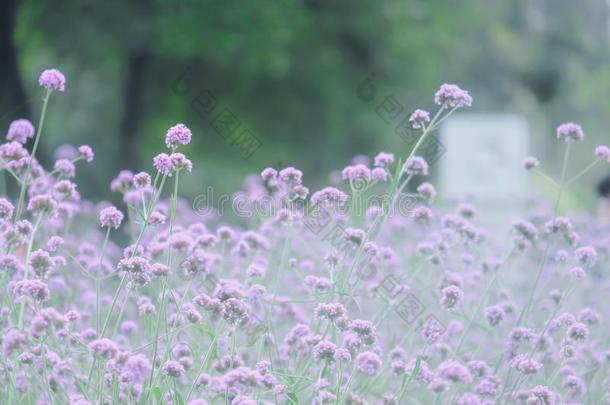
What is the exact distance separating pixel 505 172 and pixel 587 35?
75.8ft

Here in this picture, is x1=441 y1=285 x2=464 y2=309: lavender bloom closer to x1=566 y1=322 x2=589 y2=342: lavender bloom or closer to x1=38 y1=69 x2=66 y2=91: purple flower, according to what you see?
x1=566 y1=322 x2=589 y2=342: lavender bloom

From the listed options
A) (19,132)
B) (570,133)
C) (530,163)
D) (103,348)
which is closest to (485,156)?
(530,163)

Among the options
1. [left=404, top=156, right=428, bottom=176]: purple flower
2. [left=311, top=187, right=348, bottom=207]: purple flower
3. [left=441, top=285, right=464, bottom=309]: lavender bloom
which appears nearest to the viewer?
[left=441, top=285, right=464, bottom=309]: lavender bloom

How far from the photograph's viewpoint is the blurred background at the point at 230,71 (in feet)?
52.2

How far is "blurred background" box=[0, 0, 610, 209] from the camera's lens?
1591 cm

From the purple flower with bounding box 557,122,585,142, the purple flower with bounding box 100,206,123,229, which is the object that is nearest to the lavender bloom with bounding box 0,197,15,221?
the purple flower with bounding box 100,206,123,229

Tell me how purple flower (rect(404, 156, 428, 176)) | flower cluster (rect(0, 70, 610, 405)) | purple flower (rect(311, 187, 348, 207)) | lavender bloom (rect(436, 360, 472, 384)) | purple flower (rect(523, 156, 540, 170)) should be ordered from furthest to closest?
purple flower (rect(523, 156, 540, 170))
purple flower (rect(404, 156, 428, 176))
purple flower (rect(311, 187, 348, 207))
flower cluster (rect(0, 70, 610, 405))
lavender bloom (rect(436, 360, 472, 384))

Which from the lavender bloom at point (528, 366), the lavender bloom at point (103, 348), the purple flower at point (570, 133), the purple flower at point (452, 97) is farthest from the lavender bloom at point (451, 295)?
the lavender bloom at point (103, 348)

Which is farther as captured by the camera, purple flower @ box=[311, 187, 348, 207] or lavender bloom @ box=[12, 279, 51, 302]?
purple flower @ box=[311, 187, 348, 207]

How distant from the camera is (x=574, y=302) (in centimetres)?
577

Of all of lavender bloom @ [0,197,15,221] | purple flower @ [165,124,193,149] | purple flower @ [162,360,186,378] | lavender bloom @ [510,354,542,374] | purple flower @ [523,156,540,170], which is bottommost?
purple flower @ [162,360,186,378]

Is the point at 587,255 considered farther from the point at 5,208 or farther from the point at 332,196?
the point at 5,208

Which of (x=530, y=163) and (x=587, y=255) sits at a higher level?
(x=530, y=163)

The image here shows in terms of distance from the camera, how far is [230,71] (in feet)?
63.6
